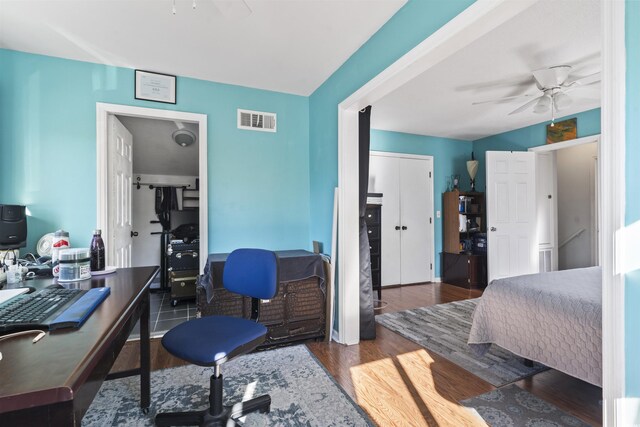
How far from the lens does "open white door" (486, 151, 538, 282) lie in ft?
14.6

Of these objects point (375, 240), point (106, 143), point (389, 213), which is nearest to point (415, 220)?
point (389, 213)

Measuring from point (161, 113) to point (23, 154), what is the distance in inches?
42.9

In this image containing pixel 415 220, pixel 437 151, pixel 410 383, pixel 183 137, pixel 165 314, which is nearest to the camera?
pixel 410 383

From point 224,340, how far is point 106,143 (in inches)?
87.7

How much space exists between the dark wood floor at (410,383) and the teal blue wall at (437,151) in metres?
2.84

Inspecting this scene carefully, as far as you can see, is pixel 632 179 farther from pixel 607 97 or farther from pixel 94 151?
pixel 94 151

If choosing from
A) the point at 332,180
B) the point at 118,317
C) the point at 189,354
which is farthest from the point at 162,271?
the point at 118,317

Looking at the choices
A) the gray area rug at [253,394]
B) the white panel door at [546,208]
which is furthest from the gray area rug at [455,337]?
the white panel door at [546,208]

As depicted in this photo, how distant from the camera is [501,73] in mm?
2809

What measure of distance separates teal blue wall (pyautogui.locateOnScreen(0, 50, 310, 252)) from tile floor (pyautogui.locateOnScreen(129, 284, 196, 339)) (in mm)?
917

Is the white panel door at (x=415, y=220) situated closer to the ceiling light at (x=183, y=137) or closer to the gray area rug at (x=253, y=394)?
the gray area rug at (x=253, y=394)

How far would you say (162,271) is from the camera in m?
4.38

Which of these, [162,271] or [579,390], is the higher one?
[162,271]

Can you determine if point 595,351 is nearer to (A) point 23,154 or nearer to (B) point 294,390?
(B) point 294,390
